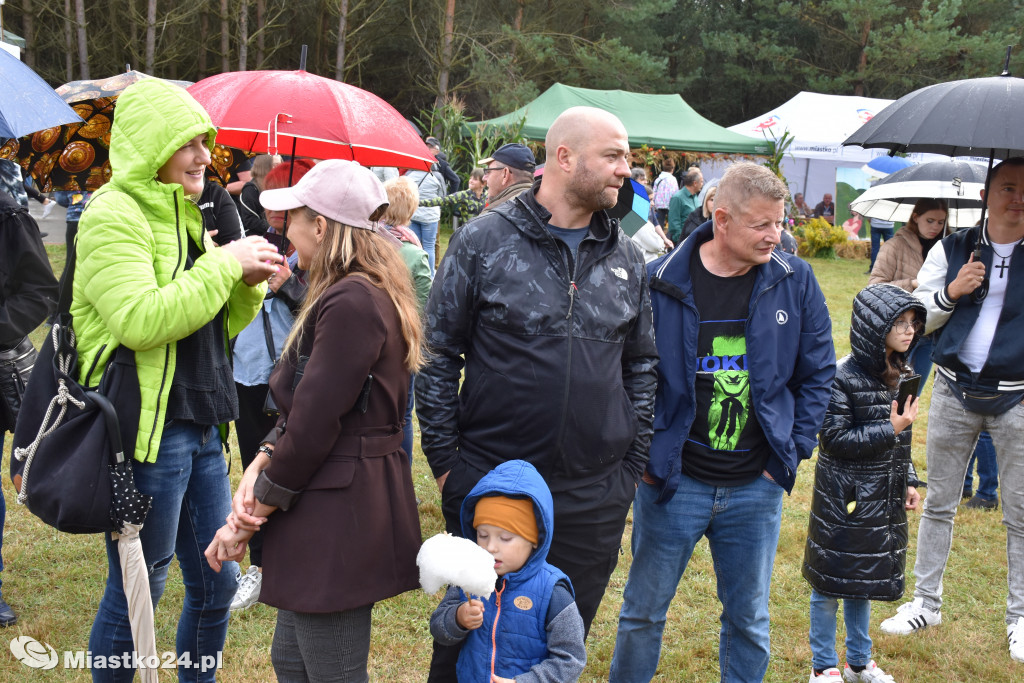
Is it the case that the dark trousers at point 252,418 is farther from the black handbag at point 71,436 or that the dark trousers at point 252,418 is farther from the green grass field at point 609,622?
the black handbag at point 71,436

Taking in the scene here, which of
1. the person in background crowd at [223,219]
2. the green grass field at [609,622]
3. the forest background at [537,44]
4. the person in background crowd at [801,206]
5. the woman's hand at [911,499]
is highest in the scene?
the forest background at [537,44]

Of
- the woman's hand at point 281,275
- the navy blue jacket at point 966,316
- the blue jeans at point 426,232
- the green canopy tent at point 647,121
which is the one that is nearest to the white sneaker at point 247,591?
the woman's hand at point 281,275

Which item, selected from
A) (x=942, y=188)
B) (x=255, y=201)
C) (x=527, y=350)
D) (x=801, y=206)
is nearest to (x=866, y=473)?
(x=527, y=350)

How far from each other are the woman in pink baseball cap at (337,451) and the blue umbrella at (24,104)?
1463mm

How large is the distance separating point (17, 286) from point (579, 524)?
97.1 inches

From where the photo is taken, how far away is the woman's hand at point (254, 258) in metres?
2.57

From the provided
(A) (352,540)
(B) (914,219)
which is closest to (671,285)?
(A) (352,540)

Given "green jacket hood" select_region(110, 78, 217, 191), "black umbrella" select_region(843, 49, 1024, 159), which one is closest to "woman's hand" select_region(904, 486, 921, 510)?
"black umbrella" select_region(843, 49, 1024, 159)

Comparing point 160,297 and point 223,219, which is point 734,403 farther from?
point 223,219

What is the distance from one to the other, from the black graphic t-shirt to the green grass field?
1.23m

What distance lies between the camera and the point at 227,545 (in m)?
2.35

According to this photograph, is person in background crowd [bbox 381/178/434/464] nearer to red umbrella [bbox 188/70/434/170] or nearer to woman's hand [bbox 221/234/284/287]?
red umbrella [bbox 188/70/434/170]

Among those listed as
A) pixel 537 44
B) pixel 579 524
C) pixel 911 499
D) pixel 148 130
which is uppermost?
pixel 537 44

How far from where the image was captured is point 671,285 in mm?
2934
